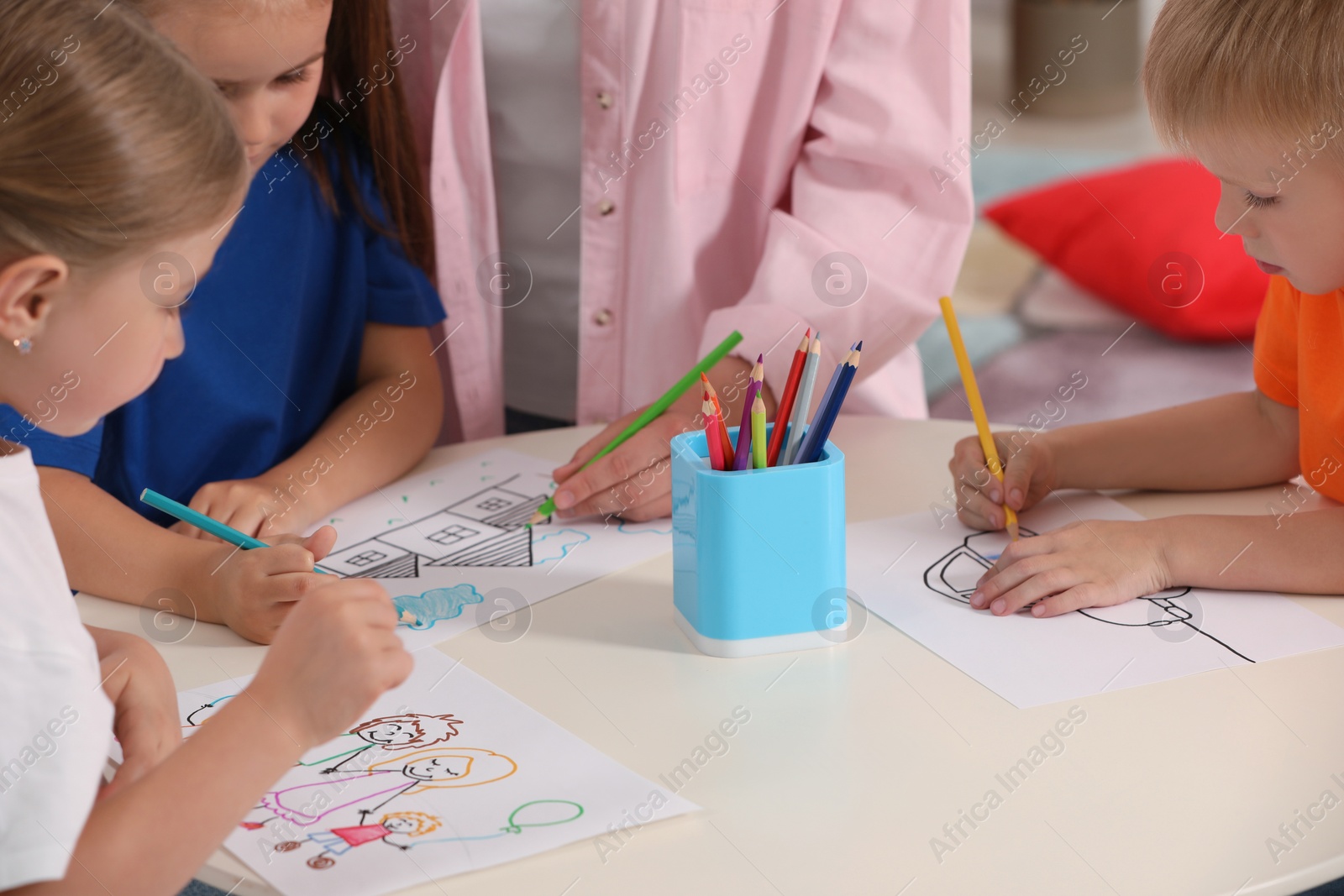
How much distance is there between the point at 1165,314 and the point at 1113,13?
197 cm

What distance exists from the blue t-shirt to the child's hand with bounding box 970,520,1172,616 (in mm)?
584

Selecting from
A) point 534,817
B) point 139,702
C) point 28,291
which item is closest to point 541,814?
point 534,817

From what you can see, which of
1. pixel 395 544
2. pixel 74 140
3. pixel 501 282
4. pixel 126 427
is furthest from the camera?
pixel 501 282

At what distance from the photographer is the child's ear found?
0.54 meters

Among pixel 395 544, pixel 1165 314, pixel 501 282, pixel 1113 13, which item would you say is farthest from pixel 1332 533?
pixel 1113 13

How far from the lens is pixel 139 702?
0.64m

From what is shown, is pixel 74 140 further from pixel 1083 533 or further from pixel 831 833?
pixel 1083 533

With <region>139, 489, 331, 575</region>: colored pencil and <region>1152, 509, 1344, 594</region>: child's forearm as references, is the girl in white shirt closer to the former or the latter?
<region>139, 489, 331, 575</region>: colored pencil

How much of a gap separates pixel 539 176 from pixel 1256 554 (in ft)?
2.30

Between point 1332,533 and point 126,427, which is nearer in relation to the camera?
point 1332,533

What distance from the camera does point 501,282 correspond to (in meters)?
1.20

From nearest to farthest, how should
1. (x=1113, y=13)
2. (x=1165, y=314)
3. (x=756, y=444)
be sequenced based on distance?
(x=756, y=444)
(x=1165, y=314)
(x=1113, y=13)

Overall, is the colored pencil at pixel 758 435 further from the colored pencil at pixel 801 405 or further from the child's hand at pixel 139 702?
the child's hand at pixel 139 702

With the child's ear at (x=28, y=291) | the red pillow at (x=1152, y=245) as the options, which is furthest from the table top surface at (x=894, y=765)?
the red pillow at (x=1152, y=245)
